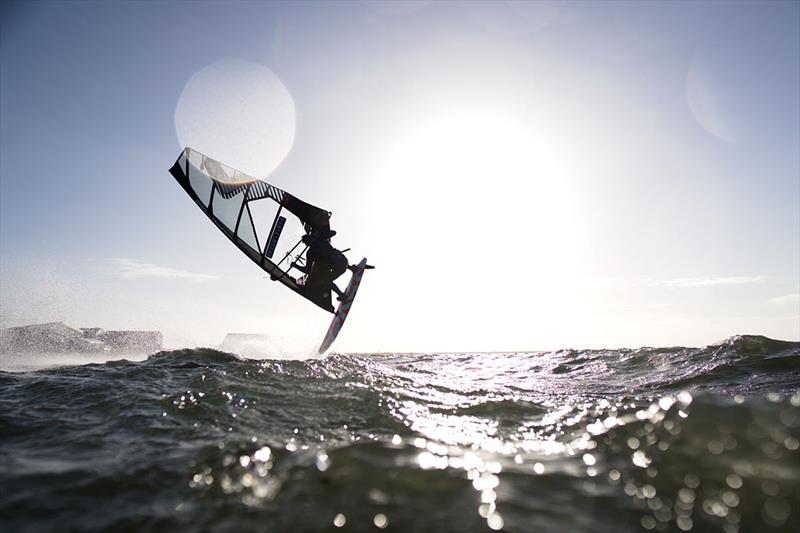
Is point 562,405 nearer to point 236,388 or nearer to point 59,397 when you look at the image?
point 236,388

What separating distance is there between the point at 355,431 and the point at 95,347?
92.2 feet

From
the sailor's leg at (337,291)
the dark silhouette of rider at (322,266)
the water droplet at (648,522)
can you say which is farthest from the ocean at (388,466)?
the sailor's leg at (337,291)

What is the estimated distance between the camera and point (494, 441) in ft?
11.0

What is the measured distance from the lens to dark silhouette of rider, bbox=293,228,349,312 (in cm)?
1539

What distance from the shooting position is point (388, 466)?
8.36 feet

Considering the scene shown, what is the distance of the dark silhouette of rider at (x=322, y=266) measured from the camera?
50.5 feet

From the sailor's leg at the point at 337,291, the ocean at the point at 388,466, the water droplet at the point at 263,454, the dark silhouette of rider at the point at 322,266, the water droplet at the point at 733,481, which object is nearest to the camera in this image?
the ocean at the point at 388,466

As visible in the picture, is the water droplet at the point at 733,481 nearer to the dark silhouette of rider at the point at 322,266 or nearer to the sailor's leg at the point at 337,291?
the dark silhouette of rider at the point at 322,266

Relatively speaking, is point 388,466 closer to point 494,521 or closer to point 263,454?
point 494,521

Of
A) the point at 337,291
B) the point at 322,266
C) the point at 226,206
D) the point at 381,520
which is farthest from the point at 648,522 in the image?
the point at 226,206

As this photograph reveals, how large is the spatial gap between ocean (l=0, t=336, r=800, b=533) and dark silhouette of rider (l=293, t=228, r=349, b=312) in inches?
430

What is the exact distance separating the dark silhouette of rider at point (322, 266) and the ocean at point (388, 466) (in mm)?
10931

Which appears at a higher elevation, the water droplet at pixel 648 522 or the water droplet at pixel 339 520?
the water droplet at pixel 648 522

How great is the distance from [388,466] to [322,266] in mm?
13843
